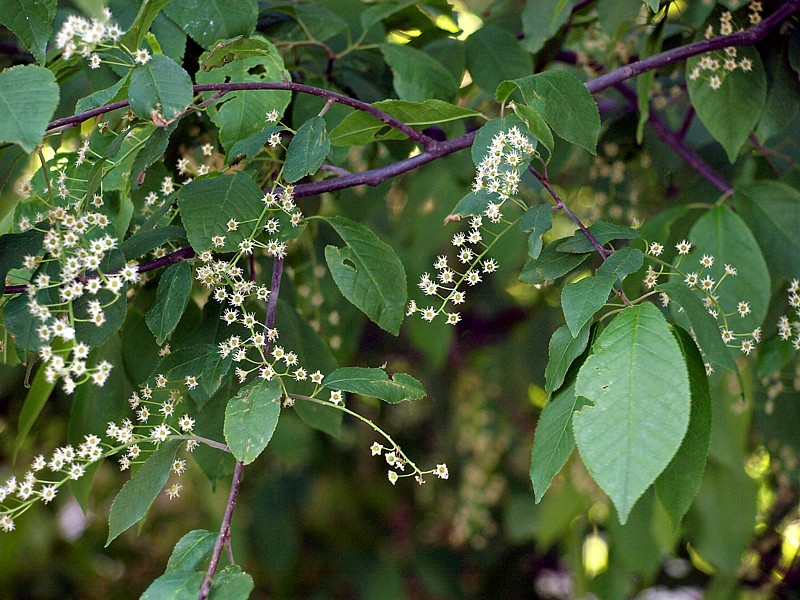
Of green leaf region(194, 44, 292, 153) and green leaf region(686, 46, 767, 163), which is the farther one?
green leaf region(686, 46, 767, 163)

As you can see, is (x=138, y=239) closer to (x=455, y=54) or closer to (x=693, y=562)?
(x=455, y=54)

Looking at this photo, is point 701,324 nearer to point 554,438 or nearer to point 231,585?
point 554,438

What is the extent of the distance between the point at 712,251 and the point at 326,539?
4.73 ft

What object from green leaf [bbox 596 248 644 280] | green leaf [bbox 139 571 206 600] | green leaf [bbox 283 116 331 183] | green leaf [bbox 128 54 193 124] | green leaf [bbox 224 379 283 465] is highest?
green leaf [bbox 128 54 193 124]

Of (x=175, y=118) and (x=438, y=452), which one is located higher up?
(x=175, y=118)

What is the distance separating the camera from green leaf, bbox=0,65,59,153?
19.5 inches

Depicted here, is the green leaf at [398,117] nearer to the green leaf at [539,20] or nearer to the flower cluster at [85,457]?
→ the flower cluster at [85,457]

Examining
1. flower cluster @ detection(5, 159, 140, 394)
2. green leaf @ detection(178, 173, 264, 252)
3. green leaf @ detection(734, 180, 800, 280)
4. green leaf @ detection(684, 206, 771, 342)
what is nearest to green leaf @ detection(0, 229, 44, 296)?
flower cluster @ detection(5, 159, 140, 394)

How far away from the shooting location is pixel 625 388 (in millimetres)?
518

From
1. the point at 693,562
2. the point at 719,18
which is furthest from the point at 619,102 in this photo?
the point at 693,562

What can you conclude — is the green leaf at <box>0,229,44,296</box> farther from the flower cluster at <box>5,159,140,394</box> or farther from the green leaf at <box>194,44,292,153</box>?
the green leaf at <box>194,44,292,153</box>

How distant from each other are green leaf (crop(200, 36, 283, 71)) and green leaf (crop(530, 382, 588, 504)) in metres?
0.36

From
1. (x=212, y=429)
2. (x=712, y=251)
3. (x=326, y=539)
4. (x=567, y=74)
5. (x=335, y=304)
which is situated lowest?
(x=326, y=539)

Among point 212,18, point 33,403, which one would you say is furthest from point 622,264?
point 33,403
